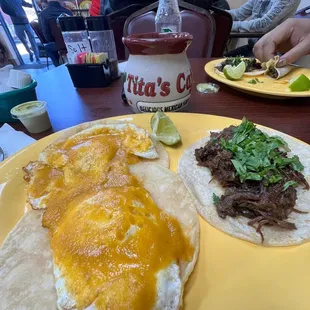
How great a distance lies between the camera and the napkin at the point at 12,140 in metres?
1.48

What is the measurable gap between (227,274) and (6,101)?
6.18ft

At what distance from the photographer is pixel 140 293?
72 centimetres

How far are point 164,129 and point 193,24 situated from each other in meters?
2.68

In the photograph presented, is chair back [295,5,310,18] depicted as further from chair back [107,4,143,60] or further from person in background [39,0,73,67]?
person in background [39,0,73,67]

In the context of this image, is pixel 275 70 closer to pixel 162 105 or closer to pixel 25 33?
pixel 162 105

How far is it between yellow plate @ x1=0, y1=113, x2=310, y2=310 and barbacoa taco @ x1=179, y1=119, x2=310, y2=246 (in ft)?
0.18

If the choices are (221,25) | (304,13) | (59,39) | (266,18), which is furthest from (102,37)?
(304,13)

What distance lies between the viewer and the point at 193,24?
3402mm

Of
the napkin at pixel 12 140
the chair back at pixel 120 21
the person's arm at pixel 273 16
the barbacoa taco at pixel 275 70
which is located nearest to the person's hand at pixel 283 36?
the barbacoa taco at pixel 275 70

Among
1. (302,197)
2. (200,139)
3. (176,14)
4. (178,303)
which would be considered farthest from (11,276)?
(176,14)

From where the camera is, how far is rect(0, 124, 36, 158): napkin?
1.48 metres

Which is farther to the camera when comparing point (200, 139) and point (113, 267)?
point (200, 139)

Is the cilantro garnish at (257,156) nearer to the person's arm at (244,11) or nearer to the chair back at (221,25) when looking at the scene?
the chair back at (221,25)

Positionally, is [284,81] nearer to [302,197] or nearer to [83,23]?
[302,197]
